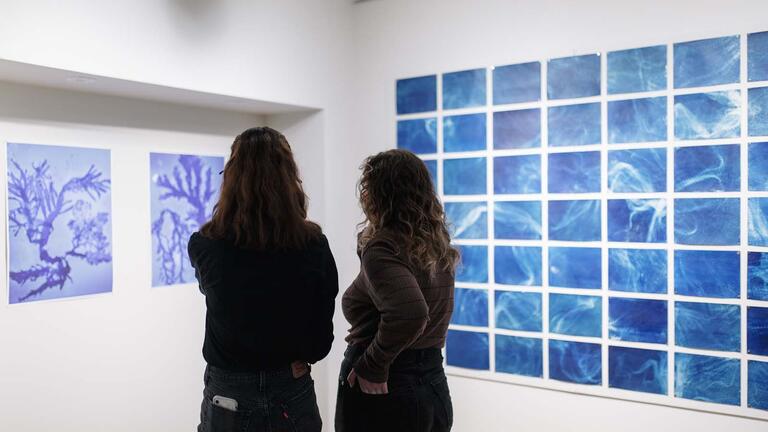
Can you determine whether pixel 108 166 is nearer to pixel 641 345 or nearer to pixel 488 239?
pixel 488 239

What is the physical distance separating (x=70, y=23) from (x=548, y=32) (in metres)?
1.92

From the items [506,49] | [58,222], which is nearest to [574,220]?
[506,49]

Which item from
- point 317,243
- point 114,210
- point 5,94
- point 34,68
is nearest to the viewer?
point 317,243

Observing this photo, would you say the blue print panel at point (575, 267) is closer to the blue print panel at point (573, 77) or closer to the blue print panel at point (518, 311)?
the blue print panel at point (518, 311)

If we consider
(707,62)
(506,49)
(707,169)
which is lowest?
(707,169)

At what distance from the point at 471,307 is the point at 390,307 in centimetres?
165

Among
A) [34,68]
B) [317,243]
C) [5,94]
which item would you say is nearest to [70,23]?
[34,68]

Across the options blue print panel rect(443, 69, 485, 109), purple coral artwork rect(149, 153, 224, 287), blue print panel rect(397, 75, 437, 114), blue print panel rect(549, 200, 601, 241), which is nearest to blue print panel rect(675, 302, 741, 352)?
blue print panel rect(549, 200, 601, 241)

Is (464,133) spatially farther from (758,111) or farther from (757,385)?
(757,385)

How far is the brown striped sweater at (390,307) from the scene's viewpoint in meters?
1.68

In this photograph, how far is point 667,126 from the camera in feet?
8.98

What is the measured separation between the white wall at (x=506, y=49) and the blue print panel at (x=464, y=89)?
49mm

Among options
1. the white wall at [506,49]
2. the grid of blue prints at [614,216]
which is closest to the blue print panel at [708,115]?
the grid of blue prints at [614,216]

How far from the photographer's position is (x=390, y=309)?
1.68 meters
